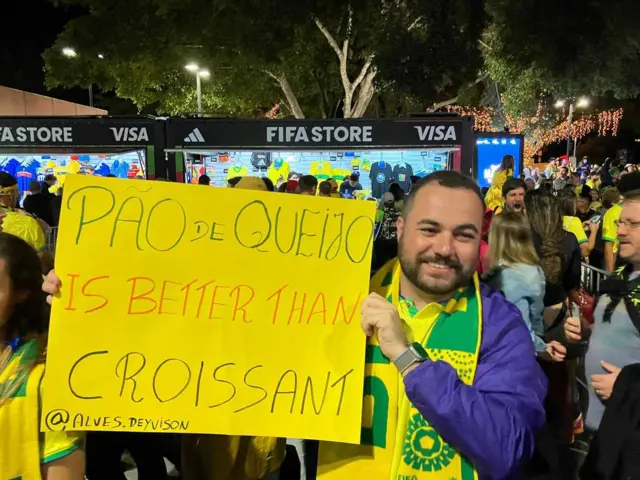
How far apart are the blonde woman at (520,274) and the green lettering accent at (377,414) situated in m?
2.33

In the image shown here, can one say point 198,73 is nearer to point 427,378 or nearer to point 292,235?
point 292,235

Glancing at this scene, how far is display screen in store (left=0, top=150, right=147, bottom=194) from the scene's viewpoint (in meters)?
8.94

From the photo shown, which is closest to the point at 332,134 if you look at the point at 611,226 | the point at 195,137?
the point at 195,137

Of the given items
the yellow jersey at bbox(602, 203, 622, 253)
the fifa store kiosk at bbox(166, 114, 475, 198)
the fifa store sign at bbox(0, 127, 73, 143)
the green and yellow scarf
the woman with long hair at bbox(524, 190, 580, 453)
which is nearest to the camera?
the green and yellow scarf

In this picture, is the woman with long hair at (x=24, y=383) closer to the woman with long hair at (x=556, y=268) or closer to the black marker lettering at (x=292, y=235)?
the black marker lettering at (x=292, y=235)

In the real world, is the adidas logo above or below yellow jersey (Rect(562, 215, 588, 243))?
above

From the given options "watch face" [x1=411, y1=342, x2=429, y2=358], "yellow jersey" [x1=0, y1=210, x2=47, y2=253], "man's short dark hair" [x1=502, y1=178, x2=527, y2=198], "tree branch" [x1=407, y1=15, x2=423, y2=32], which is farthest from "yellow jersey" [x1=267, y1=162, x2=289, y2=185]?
"watch face" [x1=411, y1=342, x2=429, y2=358]

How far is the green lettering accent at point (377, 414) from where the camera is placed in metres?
1.66

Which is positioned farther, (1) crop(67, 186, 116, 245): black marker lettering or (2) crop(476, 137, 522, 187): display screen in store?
(2) crop(476, 137, 522, 187): display screen in store

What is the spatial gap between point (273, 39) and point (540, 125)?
27478 millimetres

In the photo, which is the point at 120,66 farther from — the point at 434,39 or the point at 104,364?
the point at 104,364

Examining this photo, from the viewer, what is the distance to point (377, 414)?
5.49 feet

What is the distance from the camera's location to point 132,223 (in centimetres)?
179

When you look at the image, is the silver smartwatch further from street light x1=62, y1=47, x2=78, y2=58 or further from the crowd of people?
street light x1=62, y1=47, x2=78, y2=58
